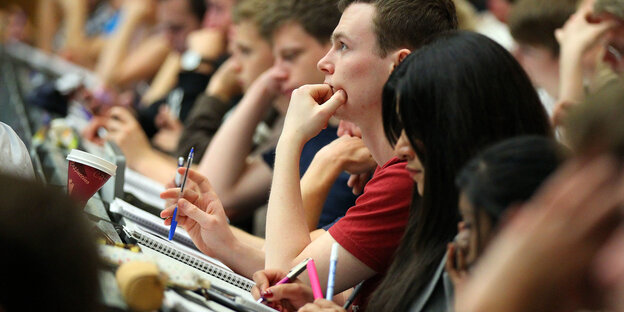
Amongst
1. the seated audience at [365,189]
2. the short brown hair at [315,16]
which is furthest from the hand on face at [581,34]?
the seated audience at [365,189]

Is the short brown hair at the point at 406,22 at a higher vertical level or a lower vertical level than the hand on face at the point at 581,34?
higher

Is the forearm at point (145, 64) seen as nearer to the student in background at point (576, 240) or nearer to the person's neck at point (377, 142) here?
the person's neck at point (377, 142)

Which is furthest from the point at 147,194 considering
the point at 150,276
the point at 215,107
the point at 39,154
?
the point at 150,276

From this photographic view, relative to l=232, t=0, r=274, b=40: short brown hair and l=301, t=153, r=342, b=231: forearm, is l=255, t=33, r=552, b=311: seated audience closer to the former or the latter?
l=301, t=153, r=342, b=231: forearm

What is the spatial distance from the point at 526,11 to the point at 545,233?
7.71 feet

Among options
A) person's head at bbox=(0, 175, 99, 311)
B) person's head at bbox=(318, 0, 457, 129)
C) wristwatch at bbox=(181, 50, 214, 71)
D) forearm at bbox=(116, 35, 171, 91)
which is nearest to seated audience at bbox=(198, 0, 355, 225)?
person's head at bbox=(318, 0, 457, 129)

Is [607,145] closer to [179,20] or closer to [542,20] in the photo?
[542,20]

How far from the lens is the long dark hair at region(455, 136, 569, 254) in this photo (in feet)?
3.99

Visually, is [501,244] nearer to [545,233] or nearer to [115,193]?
[545,233]

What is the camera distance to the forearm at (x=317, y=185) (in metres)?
2.20

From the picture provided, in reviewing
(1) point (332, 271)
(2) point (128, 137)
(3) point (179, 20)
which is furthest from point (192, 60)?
(1) point (332, 271)

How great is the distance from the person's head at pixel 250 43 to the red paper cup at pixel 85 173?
57.7 inches

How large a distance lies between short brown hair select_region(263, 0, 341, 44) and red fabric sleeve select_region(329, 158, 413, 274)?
1008 mm

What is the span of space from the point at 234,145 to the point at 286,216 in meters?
1.18
